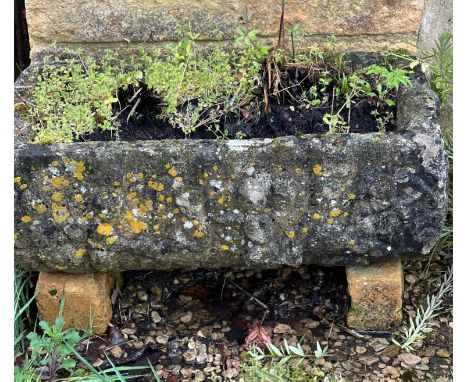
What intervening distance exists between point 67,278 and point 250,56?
3.71 ft

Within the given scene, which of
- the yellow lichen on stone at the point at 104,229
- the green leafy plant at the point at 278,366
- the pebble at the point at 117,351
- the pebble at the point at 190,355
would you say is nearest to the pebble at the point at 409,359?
the green leafy plant at the point at 278,366

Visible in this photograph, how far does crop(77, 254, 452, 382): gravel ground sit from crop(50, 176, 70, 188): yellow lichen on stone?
0.64 m

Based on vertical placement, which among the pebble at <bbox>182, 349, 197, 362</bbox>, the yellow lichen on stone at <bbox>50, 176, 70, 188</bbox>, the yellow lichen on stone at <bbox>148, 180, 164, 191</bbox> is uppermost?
the yellow lichen on stone at <bbox>50, 176, 70, 188</bbox>

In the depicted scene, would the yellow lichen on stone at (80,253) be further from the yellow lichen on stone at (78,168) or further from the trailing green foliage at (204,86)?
the trailing green foliage at (204,86)

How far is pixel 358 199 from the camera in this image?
2.45 m

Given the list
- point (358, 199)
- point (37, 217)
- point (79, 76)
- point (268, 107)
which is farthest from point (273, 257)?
point (79, 76)

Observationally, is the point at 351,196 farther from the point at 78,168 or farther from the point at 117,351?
the point at 117,351

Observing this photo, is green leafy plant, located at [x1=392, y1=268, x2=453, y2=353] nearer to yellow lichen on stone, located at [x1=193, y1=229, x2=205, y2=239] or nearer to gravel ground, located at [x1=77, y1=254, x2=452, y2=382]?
gravel ground, located at [x1=77, y1=254, x2=452, y2=382]

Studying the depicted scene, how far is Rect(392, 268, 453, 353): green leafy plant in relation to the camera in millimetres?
2676

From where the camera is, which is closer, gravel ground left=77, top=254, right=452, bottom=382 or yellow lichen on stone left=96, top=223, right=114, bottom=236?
yellow lichen on stone left=96, top=223, right=114, bottom=236

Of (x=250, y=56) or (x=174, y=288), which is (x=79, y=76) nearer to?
(x=250, y=56)

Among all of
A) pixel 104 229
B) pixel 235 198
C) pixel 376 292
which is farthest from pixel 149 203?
pixel 376 292

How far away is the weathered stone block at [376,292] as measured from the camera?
8.71 ft

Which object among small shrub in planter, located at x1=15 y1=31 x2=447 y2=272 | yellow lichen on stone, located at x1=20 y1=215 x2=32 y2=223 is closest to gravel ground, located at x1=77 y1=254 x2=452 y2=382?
small shrub in planter, located at x1=15 y1=31 x2=447 y2=272
